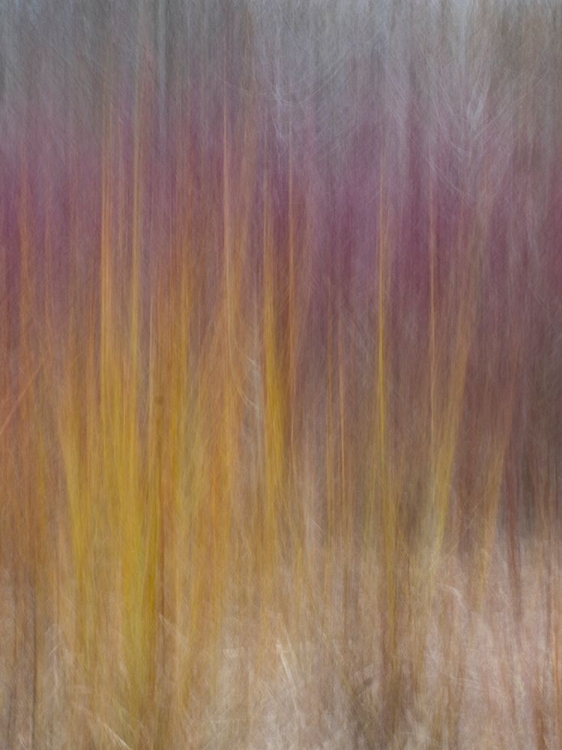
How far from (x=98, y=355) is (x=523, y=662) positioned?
0.62 m

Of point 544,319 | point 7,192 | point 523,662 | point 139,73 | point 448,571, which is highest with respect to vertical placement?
point 139,73

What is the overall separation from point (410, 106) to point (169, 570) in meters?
0.62

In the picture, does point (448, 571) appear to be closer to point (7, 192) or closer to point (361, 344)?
point (361, 344)

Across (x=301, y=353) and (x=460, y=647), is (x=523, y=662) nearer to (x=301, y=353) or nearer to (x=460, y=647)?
(x=460, y=647)

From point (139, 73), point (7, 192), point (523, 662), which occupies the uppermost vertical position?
point (139, 73)

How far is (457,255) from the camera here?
918 mm

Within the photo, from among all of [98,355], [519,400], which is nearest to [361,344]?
[519,400]

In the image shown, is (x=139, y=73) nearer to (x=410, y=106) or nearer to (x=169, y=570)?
(x=410, y=106)

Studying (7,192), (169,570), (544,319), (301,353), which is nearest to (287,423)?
(301,353)

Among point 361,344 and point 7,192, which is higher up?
point 7,192

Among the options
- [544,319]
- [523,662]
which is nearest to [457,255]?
[544,319]

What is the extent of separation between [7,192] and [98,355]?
22 centimetres

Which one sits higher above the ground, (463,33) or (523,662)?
(463,33)

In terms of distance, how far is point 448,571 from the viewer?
911 millimetres
